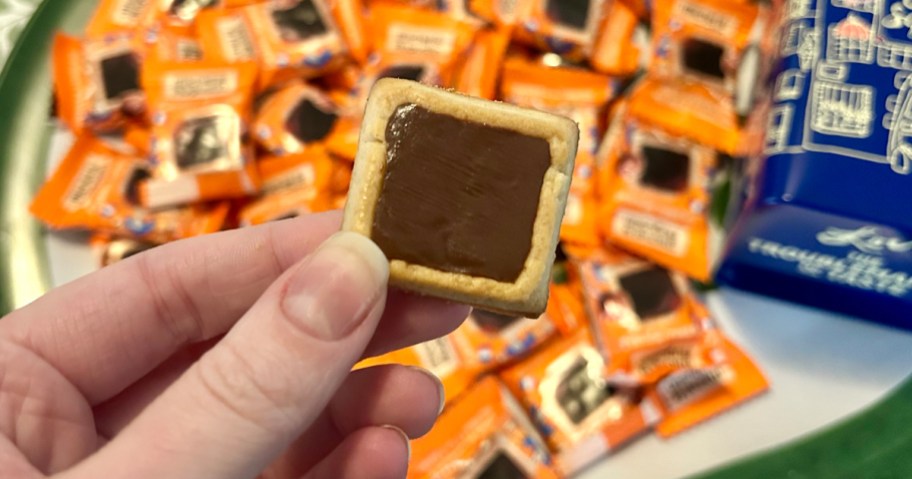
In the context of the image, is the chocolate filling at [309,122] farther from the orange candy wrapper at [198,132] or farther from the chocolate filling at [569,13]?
the chocolate filling at [569,13]

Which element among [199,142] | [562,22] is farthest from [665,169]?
[199,142]

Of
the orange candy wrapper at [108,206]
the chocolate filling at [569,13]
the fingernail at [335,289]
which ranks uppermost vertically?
the fingernail at [335,289]

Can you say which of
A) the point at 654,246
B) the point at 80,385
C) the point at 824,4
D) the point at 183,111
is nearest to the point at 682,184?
the point at 654,246

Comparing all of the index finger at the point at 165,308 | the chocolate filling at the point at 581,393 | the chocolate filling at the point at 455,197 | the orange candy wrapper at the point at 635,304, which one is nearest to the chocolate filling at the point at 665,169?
the orange candy wrapper at the point at 635,304

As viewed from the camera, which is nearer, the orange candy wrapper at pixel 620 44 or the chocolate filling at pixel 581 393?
the chocolate filling at pixel 581 393

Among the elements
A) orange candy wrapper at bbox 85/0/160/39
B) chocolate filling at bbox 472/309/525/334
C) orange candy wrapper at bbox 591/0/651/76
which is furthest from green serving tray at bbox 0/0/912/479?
orange candy wrapper at bbox 591/0/651/76

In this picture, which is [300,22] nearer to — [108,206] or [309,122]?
[309,122]
